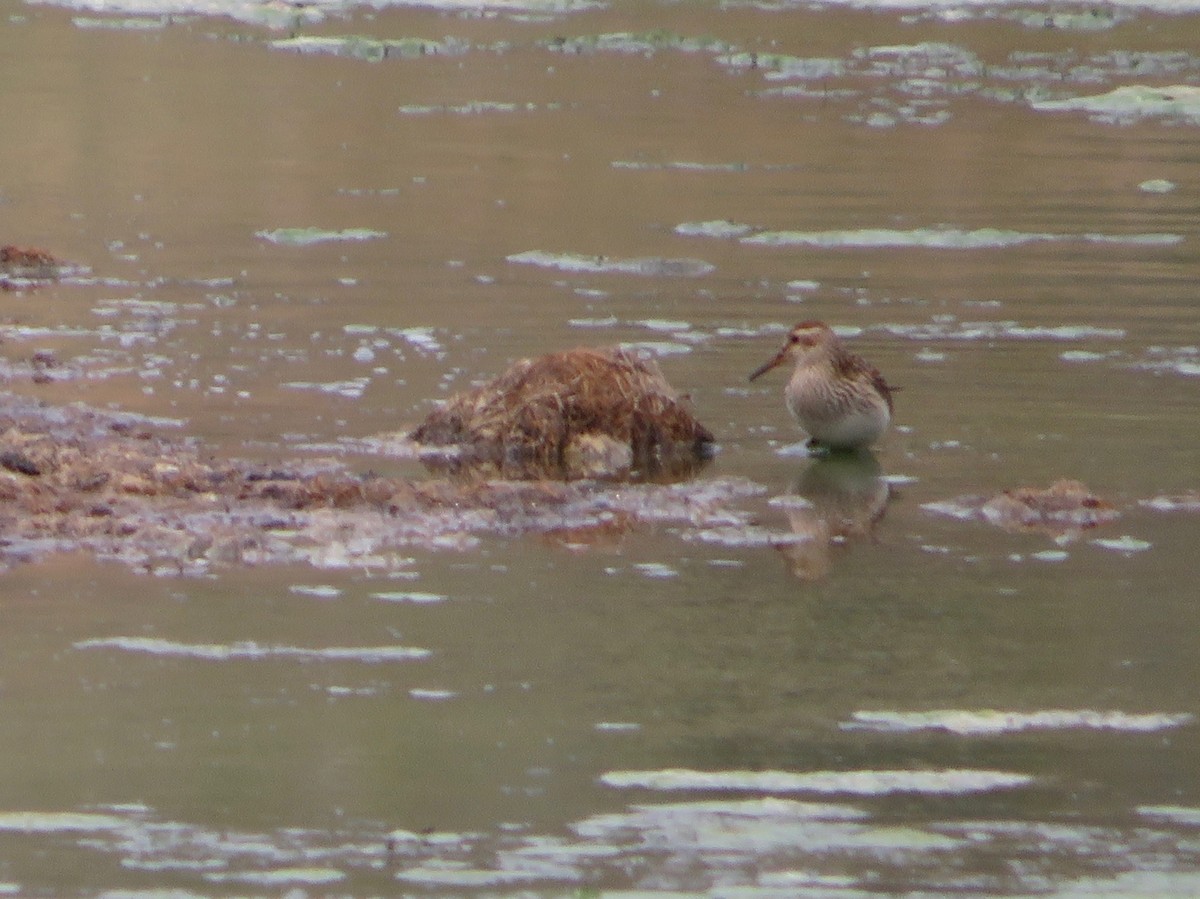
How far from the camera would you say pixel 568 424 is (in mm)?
10852

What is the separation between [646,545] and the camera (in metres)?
9.10

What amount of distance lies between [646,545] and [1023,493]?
1.52 metres

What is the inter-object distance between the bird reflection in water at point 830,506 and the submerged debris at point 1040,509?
0.31 meters

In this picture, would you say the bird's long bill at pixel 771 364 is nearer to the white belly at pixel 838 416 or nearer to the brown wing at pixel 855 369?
the white belly at pixel 838 416

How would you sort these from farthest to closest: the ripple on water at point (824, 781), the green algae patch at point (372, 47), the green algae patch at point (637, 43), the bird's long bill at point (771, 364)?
the green algae patch at point (637, 43) → the green algae patch at point (372, 47) → the bird's long bill at point (771, 364) → the ripple on water at point (824, 781)

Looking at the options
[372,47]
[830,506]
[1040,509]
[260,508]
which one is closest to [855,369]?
[830,506]

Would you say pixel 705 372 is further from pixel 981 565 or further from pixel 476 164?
pixel 476 164

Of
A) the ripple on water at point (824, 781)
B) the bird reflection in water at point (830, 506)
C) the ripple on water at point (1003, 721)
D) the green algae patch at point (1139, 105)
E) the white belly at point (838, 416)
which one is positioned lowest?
the ripple on water at point (824, 781)

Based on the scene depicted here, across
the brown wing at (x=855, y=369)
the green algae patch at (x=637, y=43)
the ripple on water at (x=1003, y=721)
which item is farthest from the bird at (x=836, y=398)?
the green algae patch at (x=637, y=43)

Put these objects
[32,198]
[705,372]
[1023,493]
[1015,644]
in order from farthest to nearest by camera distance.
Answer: [32,198] → [705,372] → [1023,493] → [1015,644]

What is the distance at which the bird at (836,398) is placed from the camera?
10.9 meters

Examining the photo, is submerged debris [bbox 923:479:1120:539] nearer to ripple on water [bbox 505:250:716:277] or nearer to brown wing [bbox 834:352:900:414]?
brown wing [bbox 834:352:900:414]

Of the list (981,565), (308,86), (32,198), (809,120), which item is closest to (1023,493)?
(981,565)

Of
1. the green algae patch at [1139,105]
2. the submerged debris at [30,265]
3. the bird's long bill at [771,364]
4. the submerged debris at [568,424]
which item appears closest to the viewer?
the submerged debris at [568,424]
